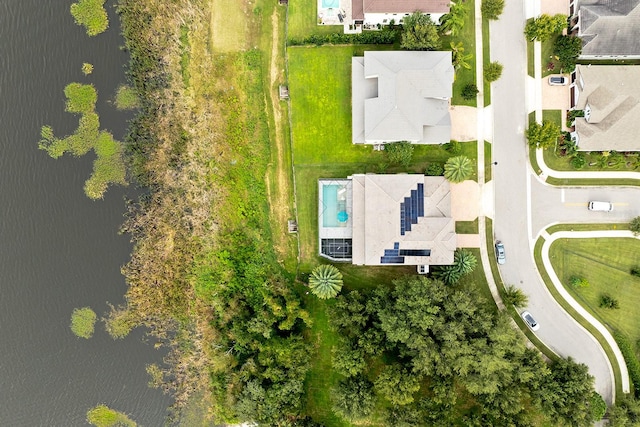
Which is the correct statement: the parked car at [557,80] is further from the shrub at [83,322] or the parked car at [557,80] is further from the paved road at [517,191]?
the shrub at [83,322]

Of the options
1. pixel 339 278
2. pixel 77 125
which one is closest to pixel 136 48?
pixel 77 125

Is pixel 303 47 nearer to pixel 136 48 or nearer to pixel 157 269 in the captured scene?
pixel 136 48

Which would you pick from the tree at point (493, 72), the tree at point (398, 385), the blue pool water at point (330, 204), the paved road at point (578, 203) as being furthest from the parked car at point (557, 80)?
the tree at point (398, 385)

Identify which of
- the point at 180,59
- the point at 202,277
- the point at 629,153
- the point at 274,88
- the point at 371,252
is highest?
the point at 180,59

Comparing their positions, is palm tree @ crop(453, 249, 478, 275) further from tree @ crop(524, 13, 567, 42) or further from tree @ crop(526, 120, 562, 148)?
tree @ crop(524, 13, 567, 42)

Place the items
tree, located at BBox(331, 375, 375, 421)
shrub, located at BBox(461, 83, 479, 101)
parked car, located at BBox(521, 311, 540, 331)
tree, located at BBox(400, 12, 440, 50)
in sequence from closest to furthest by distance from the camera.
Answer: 1. tree, located at BBox(331, 375, 375, 421)
2. tree, located at BBox(400, 12, 440, 50)
3. shrub, located at BBox(461, 83, 479, 101)
4. parked car, located at BBox(521, 311, 540, 331)

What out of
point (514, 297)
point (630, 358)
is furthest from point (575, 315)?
point (514, 297)

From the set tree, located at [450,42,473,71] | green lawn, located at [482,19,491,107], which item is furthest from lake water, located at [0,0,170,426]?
green lawn, located at [482,19,491,107]
